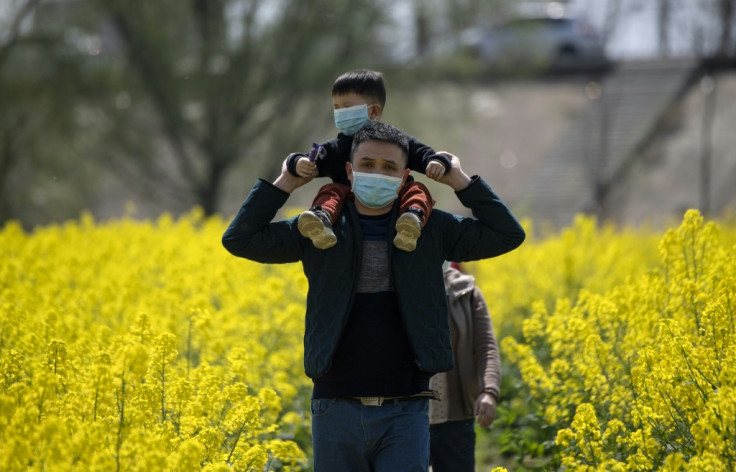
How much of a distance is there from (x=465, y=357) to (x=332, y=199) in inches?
46.4

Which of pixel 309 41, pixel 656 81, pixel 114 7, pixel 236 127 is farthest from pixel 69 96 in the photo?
pixel 656 81

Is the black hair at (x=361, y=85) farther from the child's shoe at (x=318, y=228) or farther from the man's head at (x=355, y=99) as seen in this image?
the child's shoe at (x=318, y=228)

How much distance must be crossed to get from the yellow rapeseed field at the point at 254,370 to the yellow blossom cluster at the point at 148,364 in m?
0.01

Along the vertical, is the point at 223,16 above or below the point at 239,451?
above

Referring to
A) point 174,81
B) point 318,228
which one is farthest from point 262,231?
point 174,81

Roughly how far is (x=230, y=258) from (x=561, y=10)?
81.8 ft

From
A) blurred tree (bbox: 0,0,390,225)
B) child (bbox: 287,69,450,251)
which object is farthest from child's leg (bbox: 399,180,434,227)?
blurred tree (bbox: 0,0,390,225)

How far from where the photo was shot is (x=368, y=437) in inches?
142

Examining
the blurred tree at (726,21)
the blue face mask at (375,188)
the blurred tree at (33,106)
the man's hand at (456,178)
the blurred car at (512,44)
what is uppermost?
the blurred tree at (726,21)

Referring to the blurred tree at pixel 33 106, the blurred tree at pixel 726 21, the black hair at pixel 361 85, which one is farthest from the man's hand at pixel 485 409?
the blurred tree at pixel 726 21

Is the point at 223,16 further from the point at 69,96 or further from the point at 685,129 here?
the point at 685,129

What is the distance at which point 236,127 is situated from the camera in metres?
19.4

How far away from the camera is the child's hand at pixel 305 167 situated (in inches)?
148

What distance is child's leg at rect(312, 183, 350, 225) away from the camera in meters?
3.67
